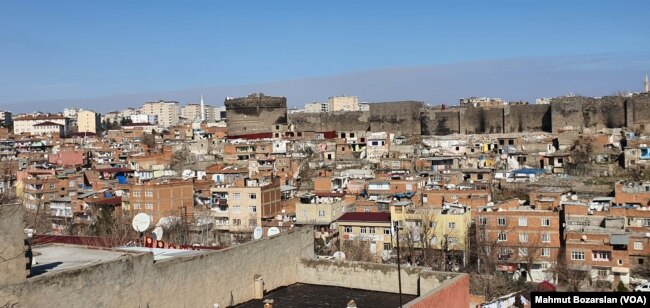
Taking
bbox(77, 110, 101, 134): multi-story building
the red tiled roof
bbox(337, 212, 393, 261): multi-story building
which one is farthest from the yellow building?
bbox(77, 110, 101, 134): multi-story building

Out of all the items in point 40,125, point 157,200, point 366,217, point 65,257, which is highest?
point 40,125

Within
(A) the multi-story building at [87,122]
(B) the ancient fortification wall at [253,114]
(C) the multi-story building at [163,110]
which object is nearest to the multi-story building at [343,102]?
(C) the multi-story building at [163,110]

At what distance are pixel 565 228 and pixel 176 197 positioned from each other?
1212cm

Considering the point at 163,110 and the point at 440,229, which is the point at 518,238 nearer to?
the point at 440,229

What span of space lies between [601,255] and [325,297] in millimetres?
9787

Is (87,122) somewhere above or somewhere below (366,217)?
above

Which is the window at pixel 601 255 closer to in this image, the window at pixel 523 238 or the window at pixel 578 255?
the window at pixel 578 255

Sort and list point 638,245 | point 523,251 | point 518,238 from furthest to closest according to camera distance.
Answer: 1. point 518,238
2. point 523,251
3. point 638,245

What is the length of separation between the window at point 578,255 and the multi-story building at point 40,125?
165ft

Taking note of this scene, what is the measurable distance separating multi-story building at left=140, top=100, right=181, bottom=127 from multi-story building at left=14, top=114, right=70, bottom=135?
87.7 feet

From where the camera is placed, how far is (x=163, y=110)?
302 feet

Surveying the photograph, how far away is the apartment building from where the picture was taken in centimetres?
1553

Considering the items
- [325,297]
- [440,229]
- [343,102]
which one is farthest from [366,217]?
[343,102]

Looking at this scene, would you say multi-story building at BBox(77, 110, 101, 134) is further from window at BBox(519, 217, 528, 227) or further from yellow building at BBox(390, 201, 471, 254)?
window at BBox(519, 217, 528, 227)
